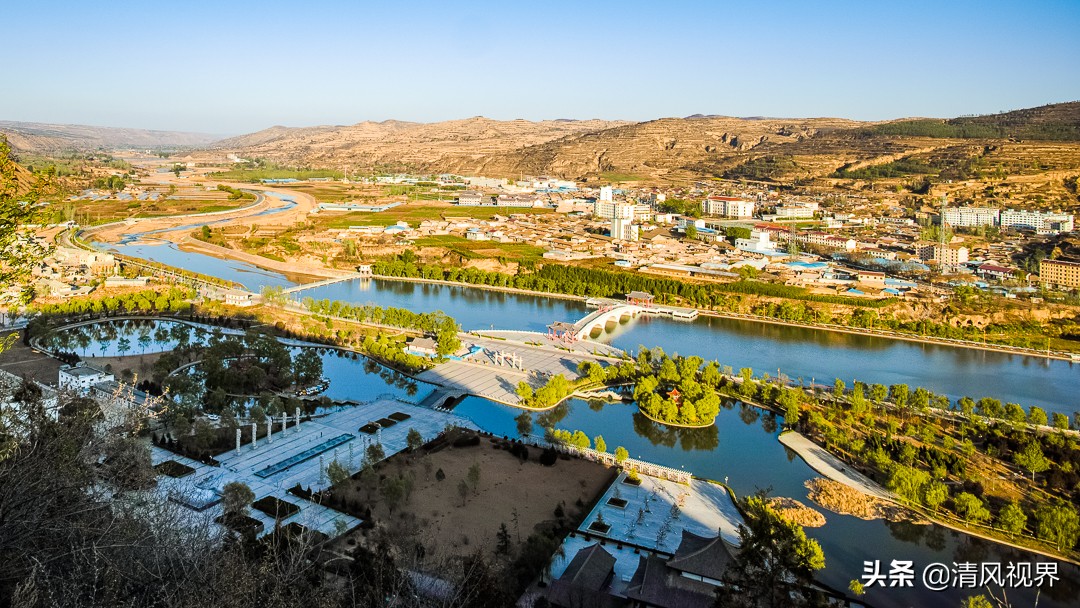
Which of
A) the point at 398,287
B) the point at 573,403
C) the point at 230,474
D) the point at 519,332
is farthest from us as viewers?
the point at 398,287

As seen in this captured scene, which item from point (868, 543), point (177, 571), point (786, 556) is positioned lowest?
point (868, 543)

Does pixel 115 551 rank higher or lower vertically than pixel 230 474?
higher

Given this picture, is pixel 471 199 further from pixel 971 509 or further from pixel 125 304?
pixel 971 509

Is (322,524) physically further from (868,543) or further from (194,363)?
(194,363)

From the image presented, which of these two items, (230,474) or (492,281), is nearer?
(230,474)

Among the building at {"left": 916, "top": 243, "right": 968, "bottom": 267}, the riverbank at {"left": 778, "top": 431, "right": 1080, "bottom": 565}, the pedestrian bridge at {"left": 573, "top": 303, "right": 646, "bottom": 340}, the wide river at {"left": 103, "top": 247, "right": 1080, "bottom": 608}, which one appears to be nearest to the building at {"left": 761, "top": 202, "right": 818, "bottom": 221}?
the building at {"left": 916, "top": 243, "right": 968, "bottom": 267}

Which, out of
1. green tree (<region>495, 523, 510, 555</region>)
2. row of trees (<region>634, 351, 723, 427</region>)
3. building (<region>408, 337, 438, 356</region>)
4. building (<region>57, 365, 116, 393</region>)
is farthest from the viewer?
building (<region>408, 337, 438, 356</region>)

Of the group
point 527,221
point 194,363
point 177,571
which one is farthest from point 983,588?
point 527,221

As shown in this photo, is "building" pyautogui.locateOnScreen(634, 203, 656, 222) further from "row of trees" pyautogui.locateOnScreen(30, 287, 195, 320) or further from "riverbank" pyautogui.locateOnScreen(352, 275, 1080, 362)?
"row of trees" pyautogui.locateOnScreen(30, 287, 195, 320)
